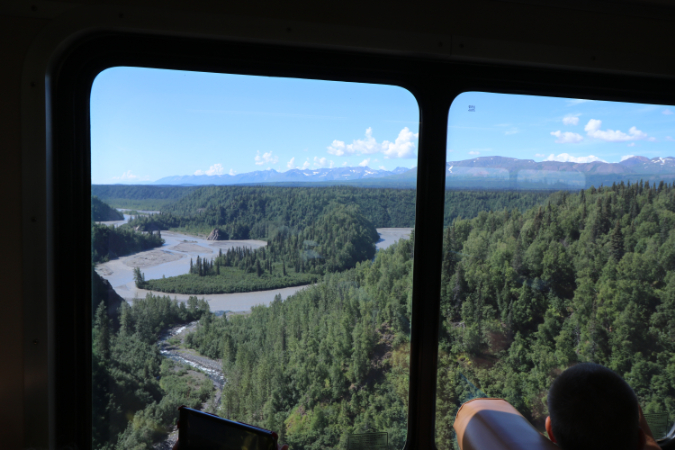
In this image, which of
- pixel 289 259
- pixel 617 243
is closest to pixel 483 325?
pixel 617 243

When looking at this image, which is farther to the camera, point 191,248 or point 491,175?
point 491,175

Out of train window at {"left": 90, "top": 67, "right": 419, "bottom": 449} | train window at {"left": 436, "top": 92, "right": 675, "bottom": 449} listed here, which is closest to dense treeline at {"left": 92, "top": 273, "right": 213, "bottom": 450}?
train window at {"left": 90, "top": 67, "right": 419, "bottom": 449}

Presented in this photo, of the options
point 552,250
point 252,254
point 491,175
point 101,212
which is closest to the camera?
point 101,212

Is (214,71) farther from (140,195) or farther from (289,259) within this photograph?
(289,259)

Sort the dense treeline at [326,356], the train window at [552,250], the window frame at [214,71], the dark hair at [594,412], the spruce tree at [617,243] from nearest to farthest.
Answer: the dark hair at [594,412]
the window frame at [214,71]
the dense treeline at [326,356]
the train window at [552,250]
the spruce tree at [617,243]

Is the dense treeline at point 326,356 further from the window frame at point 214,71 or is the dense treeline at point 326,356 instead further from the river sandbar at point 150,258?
the river sandbar at point 150,258

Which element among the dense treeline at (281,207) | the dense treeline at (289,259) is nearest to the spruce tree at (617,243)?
the dense treeline at (281,207)

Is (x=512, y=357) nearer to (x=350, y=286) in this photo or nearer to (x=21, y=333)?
(x=350, y=286)
